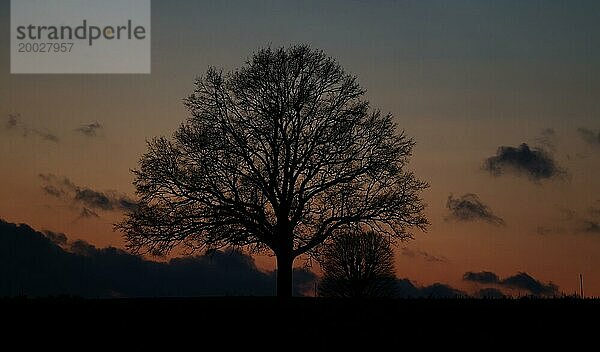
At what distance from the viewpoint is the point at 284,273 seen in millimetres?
37281

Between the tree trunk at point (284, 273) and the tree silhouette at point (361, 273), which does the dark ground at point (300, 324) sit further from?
the tree silhouette at point (361, 273)

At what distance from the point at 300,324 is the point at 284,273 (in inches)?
675

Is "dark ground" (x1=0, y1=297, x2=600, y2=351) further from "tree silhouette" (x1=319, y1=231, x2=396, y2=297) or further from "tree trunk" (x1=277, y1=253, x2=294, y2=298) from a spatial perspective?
"tree silhouette" (x1=319, y1=231, x2=396, y2=297)

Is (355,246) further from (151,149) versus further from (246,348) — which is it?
(246,348)

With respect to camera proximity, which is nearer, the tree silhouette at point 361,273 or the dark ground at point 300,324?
the dark ground at point 300,324

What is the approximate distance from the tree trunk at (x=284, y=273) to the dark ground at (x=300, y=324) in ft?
37.1

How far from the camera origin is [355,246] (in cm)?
6588

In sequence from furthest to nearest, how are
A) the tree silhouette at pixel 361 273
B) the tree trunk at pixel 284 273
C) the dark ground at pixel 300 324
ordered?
1. the tree silhouette at pixel 361 273
2. the tree trunk at pixel 284 273
3. the dark ground at pixel 300 324

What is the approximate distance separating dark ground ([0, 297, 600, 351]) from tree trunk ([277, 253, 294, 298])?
11.3 m

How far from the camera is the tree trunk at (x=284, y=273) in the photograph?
37.2 metres

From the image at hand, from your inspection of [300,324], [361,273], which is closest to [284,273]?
[300,324]

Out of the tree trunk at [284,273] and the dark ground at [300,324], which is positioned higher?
the tree trunk at [284,273]

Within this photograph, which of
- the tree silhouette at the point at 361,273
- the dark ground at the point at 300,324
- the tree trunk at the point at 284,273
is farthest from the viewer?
the tree silhouette at the point at 361,273

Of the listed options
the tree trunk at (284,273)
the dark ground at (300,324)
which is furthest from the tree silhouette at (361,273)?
the dark ground at (300,324)
